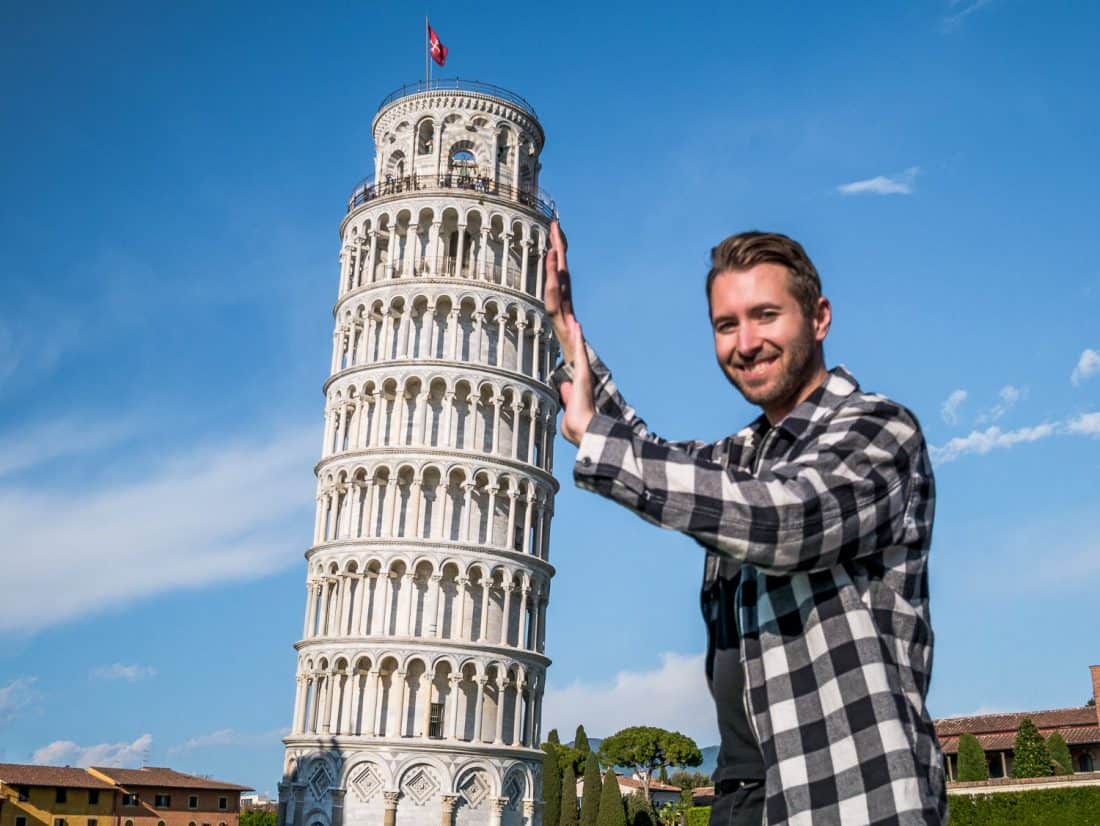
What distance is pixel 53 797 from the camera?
77.9m

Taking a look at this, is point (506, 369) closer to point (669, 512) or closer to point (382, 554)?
point (382, 554)

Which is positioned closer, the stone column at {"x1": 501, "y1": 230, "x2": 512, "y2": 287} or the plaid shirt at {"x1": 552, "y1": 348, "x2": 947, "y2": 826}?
the plaid shirt at {"x1": 552, "y1": 348, "x2": 947, "y2": 826}

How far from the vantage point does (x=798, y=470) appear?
7.26 ft

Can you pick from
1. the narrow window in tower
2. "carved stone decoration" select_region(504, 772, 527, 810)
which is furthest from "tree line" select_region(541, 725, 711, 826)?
the narrow window in tower

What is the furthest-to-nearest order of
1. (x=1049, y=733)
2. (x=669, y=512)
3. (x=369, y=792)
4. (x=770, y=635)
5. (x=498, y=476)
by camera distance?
(x=1049, y=733) → (x=498, y=476) → (x=369, y=792) → (x=770, y=635) → (x=669, y=512)

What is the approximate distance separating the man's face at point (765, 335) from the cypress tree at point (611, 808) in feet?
188

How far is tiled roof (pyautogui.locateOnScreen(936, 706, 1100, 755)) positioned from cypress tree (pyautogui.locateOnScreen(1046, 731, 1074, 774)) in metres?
4.71

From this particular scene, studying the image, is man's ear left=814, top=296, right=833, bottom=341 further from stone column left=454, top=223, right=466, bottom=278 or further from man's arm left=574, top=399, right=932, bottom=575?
stone column left=454, top=223, right=466, bottom=278

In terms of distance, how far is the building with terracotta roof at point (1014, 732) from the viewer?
6234 cm

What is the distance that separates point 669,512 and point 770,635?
38 cm

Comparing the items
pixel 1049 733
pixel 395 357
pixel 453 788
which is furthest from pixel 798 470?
pixel 1049 733

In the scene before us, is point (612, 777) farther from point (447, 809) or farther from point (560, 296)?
point (560, 296)

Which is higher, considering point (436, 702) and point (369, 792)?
point (436, 702)

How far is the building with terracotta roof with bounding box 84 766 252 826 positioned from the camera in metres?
82.4
